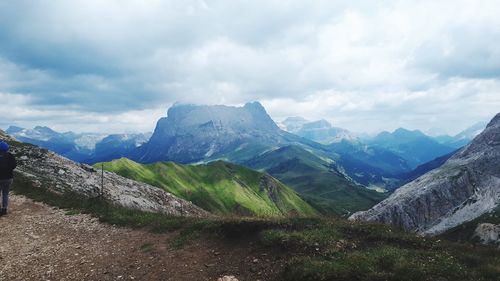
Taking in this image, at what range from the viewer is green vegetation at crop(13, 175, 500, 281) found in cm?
1474

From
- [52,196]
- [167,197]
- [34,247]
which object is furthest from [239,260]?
[167,197]

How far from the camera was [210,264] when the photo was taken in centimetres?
1809

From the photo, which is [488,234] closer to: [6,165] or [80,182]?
[80,182]

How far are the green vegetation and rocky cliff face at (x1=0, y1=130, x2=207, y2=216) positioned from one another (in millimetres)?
25645

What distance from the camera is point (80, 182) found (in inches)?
2176

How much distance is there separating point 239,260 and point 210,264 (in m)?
1.37

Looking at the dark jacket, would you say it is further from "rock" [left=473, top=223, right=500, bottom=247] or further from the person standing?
"rock" [left=473, top=223, right=500, bottom=247]

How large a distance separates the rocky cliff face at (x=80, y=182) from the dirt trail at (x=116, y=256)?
61.7 feet

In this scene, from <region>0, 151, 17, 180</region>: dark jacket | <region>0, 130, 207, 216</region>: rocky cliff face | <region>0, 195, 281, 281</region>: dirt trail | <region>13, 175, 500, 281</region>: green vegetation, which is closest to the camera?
<region>13, 175, 500, 281</region>: green vegetation

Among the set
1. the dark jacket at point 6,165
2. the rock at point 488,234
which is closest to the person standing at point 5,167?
the dark jacket at point 6,165

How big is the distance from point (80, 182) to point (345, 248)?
47.1m

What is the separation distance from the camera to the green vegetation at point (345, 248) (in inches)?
580

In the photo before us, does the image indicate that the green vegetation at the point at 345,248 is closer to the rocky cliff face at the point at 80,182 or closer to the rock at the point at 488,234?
the rocky cliff face at the point at 80,182

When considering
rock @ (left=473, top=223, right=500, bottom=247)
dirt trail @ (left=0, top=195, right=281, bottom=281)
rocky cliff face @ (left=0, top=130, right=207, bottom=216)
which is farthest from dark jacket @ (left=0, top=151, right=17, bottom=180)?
rock @ (left=473, top=223, right=500, bottom=247)
